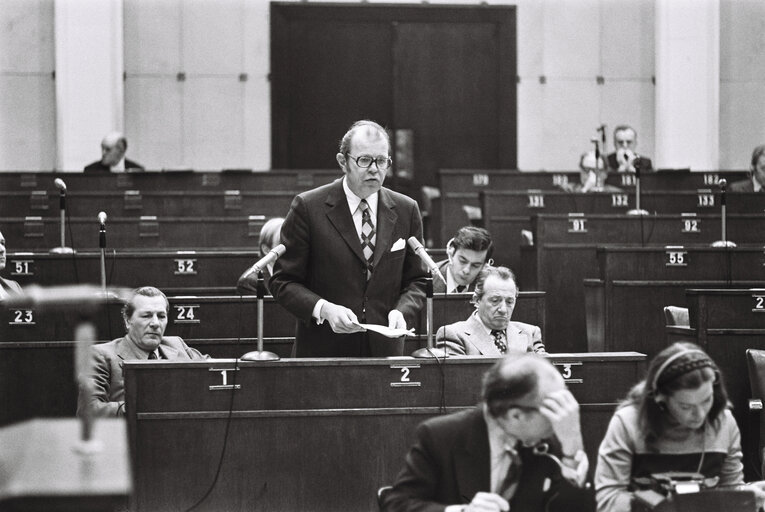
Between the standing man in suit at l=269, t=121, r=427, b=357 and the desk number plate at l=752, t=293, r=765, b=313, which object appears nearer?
the standing man in suit at l=269, t=121, r=427, b=357

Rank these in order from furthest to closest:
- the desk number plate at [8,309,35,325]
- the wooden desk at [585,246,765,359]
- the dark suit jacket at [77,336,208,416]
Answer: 1. the wooden desk at [585,246,765,359]
2. the desk number plate at [8,309,35,325]
3. the dark suit jacket at [77,336,208,416]

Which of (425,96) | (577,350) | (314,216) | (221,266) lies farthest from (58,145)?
(314,216)

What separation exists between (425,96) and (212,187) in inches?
133

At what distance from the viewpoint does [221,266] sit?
21.7 feet

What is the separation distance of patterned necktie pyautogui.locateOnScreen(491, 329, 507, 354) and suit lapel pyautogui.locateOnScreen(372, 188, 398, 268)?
0.92 metres

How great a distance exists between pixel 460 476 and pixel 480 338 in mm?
2371

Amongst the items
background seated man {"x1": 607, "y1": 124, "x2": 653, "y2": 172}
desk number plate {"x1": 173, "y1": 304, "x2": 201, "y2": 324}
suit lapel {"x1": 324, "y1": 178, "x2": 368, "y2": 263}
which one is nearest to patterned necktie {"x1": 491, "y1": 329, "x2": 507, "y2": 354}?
suit lapel {"x1": 324, "y1": 178, "x2": 368, "y2": 263}

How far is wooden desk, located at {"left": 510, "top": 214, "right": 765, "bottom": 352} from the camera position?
7.22 m

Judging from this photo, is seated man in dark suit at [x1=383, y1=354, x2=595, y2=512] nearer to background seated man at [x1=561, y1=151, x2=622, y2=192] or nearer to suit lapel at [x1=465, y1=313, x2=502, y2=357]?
suit lapel at [x1=465, y1=313, x2=502, y2=357]

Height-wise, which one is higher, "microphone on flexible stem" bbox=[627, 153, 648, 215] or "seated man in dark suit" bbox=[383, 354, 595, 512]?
"microphone on flexible stem" bbox=[627, 153, 648, 215]

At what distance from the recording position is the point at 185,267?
659 cm

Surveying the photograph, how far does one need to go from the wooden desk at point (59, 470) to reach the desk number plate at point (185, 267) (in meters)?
4.69

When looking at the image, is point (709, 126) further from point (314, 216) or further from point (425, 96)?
point (314, 216)

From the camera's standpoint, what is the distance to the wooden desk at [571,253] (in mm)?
7219
